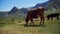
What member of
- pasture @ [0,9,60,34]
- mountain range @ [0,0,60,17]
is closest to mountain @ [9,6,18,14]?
mountain range @ [0,0,60,17]

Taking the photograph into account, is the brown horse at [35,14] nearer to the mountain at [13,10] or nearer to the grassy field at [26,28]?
the grassy field at [26,28]

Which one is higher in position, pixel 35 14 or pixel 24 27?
pixel 35 14

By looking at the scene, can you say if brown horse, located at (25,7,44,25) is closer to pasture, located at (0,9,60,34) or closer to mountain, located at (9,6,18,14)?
pasture, located at (0,9,60,34)

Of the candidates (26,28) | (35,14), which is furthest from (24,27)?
(35,14)

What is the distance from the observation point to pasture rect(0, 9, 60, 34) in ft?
7.50

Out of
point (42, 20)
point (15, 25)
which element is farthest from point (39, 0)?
point (15, 25)

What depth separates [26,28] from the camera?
7.70 feet

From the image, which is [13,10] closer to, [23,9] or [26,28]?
[23,9]

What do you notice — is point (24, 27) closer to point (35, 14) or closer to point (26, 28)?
point (26, 28)

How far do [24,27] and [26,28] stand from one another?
0.04 meters

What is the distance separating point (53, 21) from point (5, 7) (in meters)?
0.78

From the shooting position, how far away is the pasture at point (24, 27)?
229 centimetres

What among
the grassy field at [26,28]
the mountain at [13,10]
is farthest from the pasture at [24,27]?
the mountain at [13,10]

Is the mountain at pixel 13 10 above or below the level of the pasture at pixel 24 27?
above
